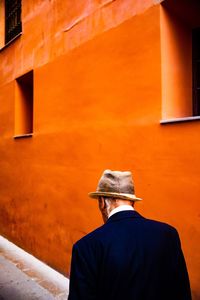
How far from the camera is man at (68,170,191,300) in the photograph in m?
1.89

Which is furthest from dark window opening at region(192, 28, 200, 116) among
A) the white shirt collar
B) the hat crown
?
the white shirt collar

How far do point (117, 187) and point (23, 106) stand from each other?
6613 mm

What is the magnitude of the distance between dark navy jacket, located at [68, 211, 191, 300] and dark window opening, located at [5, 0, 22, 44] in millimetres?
7692

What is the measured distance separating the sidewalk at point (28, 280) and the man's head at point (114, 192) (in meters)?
3.51

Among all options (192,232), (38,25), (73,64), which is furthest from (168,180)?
(38,25)

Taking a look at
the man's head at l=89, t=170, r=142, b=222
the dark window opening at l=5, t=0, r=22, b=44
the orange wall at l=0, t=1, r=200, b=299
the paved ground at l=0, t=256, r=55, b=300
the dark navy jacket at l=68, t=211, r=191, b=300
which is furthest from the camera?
the dark window opening at l=5, t=0, r=22, b=44

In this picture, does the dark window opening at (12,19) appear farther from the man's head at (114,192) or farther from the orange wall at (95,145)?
the man's head at (114,192)

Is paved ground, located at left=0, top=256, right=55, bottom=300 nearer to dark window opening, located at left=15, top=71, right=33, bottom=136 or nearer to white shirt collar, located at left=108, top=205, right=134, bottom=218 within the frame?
dark window opening, located at left=15, top=71, right=33, bottom=136

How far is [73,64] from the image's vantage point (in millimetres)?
5887

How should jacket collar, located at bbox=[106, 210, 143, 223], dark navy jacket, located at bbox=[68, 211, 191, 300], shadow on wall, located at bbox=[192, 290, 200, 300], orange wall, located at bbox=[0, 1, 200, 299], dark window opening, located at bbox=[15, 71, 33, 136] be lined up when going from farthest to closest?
dark window opening, located at bbox=[15, 71, 33, 136]
orange wall, located at bbox=[0, 1, 200, 299]
shadow on wall, located at bbox=[192, 290, 200, 300]
jacket collar, located at bbox=[106, 210, 143, 223]
dark navy jacket, located at bbox=[68, 211, 191, 300]

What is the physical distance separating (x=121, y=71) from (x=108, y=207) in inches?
120

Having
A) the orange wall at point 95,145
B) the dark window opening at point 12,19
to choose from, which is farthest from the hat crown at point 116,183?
the dark window opening at point 12,19

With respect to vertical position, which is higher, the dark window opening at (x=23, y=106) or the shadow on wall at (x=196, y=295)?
the dark window opening at (x=23, y=106)

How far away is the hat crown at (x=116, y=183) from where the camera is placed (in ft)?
7.15
